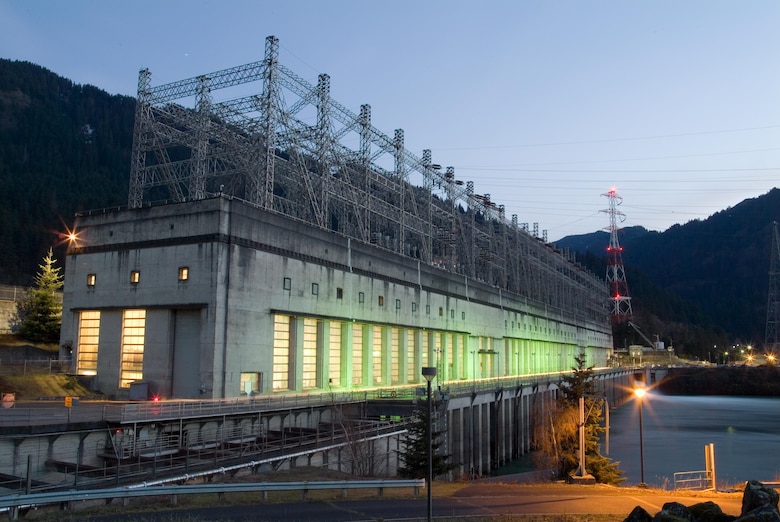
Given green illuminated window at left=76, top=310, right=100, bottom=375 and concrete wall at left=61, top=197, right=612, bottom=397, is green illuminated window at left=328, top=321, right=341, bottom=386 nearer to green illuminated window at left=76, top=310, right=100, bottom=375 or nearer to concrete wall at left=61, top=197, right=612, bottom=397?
concrete wall at left=61, top=197, right=612, bottom=397

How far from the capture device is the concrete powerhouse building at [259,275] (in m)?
43.9

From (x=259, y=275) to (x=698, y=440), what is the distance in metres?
61.1

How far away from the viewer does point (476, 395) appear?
193 feet

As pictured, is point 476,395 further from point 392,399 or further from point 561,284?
point 561,284

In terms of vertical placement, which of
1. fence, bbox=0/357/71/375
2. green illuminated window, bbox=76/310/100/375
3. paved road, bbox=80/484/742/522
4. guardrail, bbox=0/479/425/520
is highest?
green illuminated window, bbox=76/310/100/375

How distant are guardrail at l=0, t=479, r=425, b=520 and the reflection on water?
21.3 m

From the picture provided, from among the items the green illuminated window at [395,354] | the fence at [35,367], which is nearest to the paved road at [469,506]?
the fence at [35,367]

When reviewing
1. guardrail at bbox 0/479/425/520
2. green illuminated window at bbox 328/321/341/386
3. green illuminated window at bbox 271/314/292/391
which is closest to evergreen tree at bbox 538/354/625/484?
green illuminated window at bbox 328/321/341/386

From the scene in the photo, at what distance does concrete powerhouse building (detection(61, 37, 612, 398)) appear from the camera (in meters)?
43.9

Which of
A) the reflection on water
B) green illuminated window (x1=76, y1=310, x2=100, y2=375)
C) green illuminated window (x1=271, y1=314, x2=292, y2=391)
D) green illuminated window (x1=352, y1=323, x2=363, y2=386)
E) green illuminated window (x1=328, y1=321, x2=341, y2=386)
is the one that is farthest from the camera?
green illuminated window (x1=352, y1=323, x2=363, y2=386)

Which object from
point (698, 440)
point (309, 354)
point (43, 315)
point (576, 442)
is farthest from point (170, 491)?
point (698, 440)

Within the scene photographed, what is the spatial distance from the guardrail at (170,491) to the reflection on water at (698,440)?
21.3m

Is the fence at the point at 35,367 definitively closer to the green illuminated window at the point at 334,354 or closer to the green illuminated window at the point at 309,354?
the green illuminated window at the point at 309,354

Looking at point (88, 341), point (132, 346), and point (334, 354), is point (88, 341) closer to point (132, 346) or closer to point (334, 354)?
point (132, 346)
